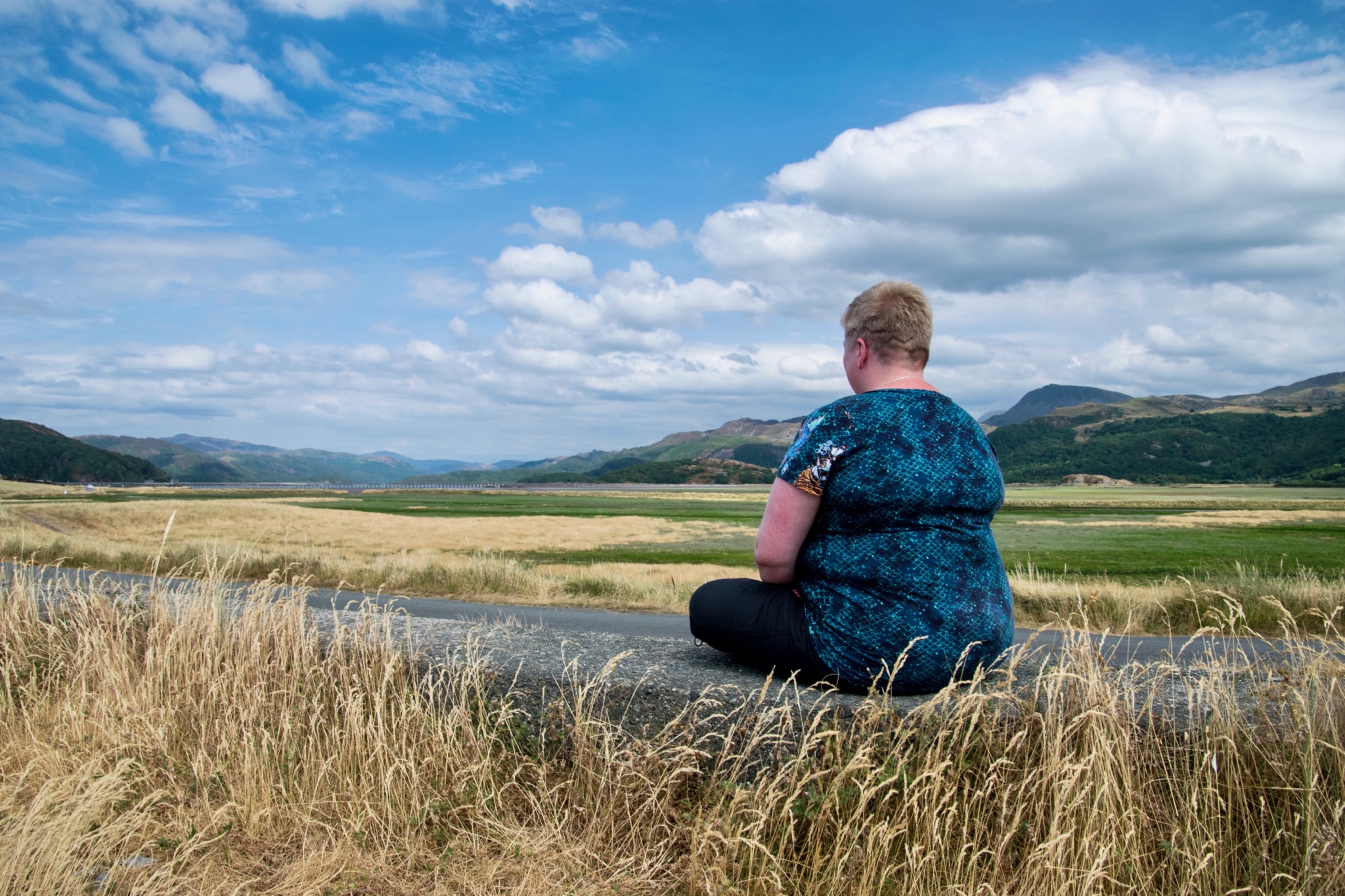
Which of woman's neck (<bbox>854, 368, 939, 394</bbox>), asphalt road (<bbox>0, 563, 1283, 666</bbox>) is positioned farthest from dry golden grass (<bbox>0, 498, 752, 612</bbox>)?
woman's neck (<bbox>854, 368, 939, 394</bbox>)

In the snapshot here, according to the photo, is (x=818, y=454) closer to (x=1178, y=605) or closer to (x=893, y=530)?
(x=893, y=530)

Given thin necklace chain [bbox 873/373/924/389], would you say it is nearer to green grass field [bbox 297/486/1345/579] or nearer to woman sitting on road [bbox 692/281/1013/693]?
woman sitting on road [bbox 692/281/1013/693]

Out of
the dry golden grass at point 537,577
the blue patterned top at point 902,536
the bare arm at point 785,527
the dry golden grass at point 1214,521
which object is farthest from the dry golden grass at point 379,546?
the dry golden grass at point 1214,521

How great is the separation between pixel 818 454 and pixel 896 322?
74 centimetres

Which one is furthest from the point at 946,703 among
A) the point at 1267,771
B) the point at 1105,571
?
the point at 1105,571

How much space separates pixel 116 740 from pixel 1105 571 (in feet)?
93.2

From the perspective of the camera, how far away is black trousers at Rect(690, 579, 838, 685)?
342cm

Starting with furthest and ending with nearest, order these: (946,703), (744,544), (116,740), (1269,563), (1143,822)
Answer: (744,544), (1269,563), (116,740), (946,703), (1143,822)

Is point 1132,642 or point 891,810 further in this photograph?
point 1132,642

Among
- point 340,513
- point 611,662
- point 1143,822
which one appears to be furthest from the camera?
point 340,513

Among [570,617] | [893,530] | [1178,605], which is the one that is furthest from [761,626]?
[1178,605]

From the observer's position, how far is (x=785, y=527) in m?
3.24

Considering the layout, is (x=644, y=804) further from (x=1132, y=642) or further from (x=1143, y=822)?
(x=1132, y=642)

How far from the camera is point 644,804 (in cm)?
305
